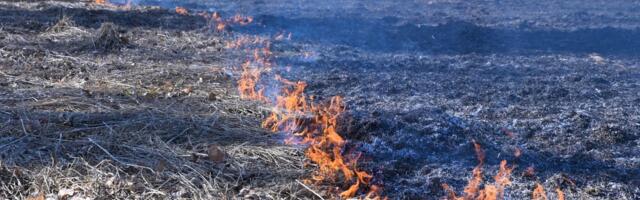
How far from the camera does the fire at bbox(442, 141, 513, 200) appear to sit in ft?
11.7

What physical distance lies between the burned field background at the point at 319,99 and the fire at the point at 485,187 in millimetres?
47

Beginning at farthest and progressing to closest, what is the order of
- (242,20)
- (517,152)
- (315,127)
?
(242,20)
(315,127)
(517,152)

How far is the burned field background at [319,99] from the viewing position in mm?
3762

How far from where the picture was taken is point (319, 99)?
5652mm

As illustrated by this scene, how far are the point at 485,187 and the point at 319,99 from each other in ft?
7.47

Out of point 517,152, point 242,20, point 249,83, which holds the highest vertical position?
point 517,152

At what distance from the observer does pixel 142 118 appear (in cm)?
462

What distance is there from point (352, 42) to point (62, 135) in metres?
5.16

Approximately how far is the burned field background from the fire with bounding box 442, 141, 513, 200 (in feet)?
0.15

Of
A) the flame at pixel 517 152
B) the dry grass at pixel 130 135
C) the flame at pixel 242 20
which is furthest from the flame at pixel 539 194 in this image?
the flame at pixel 242 20

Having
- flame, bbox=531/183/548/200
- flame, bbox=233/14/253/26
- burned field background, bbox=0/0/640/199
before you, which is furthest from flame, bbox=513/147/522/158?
flame, bbox=233/14/253/26

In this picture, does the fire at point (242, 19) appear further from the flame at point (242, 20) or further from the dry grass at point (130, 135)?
the dry grass at point (130, 135)

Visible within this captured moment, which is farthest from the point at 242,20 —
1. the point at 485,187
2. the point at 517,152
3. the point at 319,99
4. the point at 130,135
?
the point at 485,187

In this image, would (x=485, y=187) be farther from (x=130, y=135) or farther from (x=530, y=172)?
(x=130, y=135)
